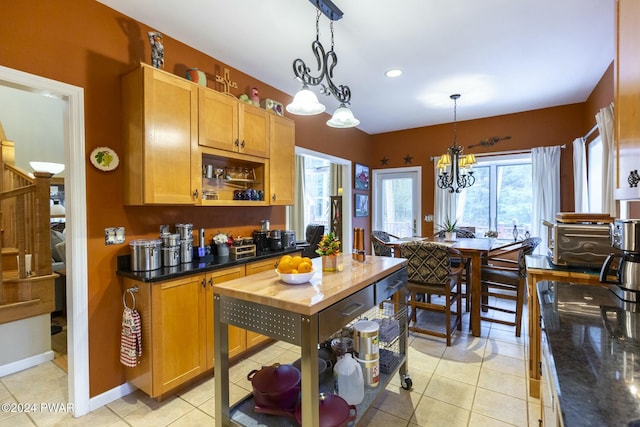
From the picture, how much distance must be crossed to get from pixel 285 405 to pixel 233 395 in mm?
829

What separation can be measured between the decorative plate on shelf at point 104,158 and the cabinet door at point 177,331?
905 millimetres

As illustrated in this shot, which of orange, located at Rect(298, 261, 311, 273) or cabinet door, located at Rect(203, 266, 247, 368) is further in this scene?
cabinet door, located at Rect(203, 266, 247, 368)

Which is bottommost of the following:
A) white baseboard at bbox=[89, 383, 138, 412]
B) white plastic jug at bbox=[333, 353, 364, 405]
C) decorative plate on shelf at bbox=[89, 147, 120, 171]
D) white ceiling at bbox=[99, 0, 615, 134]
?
white baseboard at bbox=[89, 383, 138, 412]

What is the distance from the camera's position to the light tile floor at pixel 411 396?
1891mm

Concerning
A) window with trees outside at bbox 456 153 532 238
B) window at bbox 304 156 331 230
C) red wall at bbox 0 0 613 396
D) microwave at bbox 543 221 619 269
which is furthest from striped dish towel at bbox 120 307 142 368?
window at bbox 304 156 331 230

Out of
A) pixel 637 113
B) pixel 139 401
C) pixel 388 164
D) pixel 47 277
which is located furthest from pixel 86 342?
pixel 388 164

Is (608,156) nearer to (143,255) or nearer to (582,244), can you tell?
(582,244)

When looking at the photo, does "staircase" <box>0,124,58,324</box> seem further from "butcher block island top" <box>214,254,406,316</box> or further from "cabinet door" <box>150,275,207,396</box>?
"butcher block island top" <box>214,254,406,316</box>

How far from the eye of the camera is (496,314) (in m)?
3.73

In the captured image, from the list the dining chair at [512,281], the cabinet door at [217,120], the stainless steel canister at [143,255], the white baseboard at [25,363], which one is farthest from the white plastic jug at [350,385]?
the white baseboard at [25,363]

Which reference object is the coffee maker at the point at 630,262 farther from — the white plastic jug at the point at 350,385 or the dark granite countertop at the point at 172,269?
the dark granite countertop at the point at 172,269

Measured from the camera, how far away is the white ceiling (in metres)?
2.12

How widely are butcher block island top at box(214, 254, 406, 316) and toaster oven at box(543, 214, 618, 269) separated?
1.15 metres

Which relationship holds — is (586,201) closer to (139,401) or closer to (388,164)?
(388,164)
